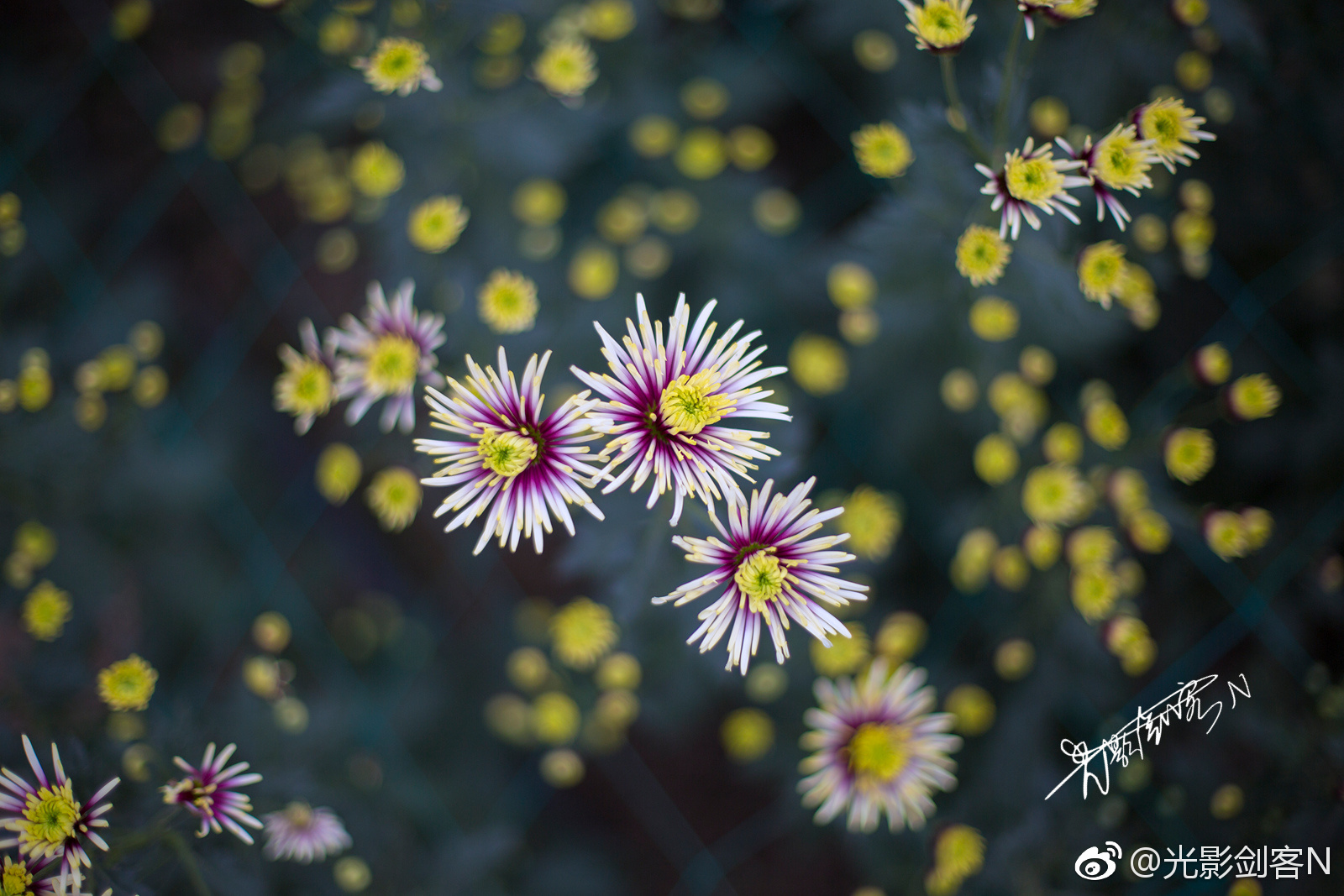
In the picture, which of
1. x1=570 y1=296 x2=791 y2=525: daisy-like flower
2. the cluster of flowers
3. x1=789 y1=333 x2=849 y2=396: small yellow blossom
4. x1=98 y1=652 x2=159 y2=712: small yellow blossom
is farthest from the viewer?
x1=789 y1=333 x2=849 y2=396: small yellow blossom

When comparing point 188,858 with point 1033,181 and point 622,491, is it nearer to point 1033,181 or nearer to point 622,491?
point 622,491

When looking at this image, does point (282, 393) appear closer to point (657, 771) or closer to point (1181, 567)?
point (657, 771)

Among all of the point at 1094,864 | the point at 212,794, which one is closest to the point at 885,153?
the point at 1094,864

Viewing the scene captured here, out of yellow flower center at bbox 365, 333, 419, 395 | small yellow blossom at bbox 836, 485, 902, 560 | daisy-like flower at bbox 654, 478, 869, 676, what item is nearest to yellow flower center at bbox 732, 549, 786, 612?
daisy-like flower at bbox 654, 478, 869, 676

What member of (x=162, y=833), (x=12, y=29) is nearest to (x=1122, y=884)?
(x=162, y=833)

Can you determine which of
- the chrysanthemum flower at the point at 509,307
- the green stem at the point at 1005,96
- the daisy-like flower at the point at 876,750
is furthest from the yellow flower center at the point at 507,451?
the green stem at the point at 1005,96

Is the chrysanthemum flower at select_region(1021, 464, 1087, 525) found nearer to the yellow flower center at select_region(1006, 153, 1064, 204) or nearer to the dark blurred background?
the dark blurred background

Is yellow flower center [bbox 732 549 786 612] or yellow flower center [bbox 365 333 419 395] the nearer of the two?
yellow flower center [bbox 732 549 786 612]
